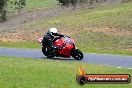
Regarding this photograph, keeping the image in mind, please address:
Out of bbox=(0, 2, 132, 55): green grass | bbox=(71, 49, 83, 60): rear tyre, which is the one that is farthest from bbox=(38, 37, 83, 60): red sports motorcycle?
bbox=(0, 2, 132, 55): green grass

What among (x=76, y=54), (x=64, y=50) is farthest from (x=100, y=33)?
(x=76, y=54)

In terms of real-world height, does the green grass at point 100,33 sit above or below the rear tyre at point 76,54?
below

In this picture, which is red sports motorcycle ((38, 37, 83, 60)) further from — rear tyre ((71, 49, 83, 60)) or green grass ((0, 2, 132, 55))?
green grass ((0, 2, 132, 55))

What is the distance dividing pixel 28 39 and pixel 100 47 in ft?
29.1

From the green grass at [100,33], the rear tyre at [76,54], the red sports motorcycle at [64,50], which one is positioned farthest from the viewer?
the green grass at [100,33]

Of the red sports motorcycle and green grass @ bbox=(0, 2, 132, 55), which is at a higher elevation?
the red sports motorcycle

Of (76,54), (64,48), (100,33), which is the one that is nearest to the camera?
(76,54)

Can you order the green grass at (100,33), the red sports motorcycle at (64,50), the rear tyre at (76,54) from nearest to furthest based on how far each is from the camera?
the rear tyre at (76,54) → the red sports motorcycle at (64,50) → the green grass at (100,33)

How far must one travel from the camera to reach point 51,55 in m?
24.0

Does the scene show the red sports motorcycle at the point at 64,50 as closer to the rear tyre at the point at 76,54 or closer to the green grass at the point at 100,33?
the rear tyre at the point at 76,54

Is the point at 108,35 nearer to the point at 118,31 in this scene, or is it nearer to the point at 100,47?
the point at 118,31

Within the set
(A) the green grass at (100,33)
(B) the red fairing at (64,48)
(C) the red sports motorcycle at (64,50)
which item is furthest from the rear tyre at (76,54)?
(A) the green grass at (100,33)

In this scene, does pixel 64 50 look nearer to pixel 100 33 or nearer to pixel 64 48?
pixel 64 48

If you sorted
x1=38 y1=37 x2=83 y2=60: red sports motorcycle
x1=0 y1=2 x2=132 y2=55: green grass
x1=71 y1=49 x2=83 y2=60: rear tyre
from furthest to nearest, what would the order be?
x1=0 y1=2 x2=132 y2=55: green grass → x1=38 y1=37 x2=83 y2=60: red sports motorcycle → x1=71 y1=49 x2=83 y2=60: rear tyre
